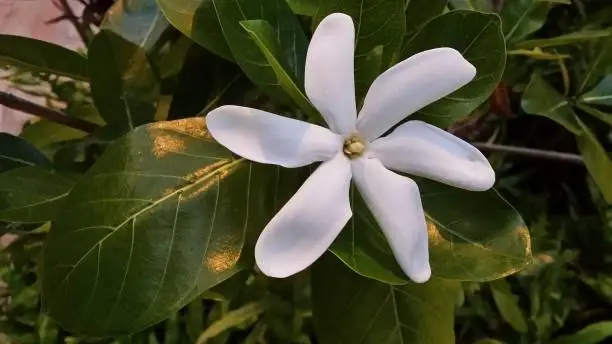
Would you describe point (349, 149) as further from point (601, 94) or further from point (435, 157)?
point (601, 94)

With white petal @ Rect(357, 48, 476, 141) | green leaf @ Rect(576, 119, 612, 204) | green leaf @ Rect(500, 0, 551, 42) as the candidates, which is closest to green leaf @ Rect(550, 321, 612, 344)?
green leaf @ Rect(576, 119, 612, 204)

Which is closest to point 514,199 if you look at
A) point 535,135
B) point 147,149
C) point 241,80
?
point 535,135

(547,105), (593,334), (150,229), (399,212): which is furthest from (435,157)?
(593,334)

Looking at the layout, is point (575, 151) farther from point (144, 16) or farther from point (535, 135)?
point (144, 16)

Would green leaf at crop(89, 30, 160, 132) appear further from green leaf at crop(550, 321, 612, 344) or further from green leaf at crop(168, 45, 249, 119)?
green leaf at crop(550, 321, 612, 344)

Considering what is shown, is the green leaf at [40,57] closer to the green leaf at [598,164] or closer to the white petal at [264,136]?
the white petal at [264,136]

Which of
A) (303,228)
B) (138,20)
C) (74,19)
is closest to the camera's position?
(303,228)
